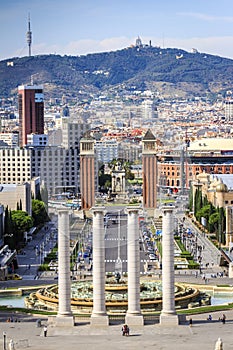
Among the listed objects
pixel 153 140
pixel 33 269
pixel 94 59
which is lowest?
pixel 33 269

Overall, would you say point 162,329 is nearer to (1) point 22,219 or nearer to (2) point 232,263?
(2) point 232,263

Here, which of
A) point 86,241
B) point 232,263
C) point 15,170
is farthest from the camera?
point 15,170

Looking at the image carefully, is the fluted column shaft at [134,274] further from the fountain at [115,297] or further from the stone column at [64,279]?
the fountain at [115,297]

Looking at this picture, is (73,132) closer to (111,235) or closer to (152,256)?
(111,235)

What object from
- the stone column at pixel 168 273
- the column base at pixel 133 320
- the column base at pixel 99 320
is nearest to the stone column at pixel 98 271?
the column base at pixel 99 320

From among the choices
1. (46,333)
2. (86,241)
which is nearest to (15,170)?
(86,241)

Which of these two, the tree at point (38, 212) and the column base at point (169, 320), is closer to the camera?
the column base at point (169, 320)

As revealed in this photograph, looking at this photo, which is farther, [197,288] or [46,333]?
[197,288]
